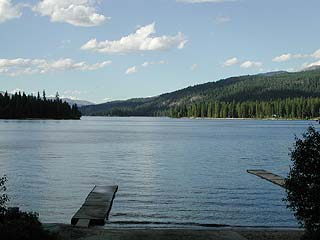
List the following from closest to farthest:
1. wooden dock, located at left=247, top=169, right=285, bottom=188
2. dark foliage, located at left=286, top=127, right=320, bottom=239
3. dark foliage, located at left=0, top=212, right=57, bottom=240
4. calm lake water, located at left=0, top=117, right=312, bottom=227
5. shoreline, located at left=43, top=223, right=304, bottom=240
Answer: dark foliage, located at left=286, top=127, right=320, bottom=239 < dark foliage, located at left=0, top=212, right=57, bottom=240 < shoreline, located at left=43, top=223, right=304, bottom=240 < calm lake water, located at left=0, top=117, right=312, bottom=227 < wooden dock, located at left=247, top=169, right=285, bottom=188

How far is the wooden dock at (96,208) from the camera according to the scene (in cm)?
2384

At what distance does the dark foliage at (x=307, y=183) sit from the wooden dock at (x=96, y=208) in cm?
1128

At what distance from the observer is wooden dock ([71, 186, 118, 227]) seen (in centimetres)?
Answer: 2384

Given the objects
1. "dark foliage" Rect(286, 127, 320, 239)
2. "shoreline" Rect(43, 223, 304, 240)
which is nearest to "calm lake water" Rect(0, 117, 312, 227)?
"shoreline" Rect(43, 223, 304, 240)

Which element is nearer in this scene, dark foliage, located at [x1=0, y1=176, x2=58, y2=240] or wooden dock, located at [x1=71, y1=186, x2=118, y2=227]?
dark foliage, located at [x1=0, y1=176, x2=58, y2=240]

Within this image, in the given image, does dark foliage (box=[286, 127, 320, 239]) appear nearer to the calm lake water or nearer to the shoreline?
the shoreline

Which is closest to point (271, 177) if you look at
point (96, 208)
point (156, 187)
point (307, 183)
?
point (156, 187)

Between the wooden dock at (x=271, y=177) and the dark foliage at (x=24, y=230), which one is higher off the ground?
the dark foliage at (x=24, y=230)

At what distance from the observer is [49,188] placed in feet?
121

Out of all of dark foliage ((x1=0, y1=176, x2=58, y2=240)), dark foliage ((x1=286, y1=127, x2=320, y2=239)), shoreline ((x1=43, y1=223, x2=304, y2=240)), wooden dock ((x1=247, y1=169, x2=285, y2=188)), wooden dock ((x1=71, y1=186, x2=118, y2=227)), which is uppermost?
dark foliage ((x1=286, y1=127, x2=320, y2=239))

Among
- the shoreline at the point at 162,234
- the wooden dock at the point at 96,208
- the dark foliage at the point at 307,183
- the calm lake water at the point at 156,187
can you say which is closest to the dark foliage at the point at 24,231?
the shoreline at the point at 162,234

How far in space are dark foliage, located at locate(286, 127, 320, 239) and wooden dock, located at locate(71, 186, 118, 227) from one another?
11.3 m

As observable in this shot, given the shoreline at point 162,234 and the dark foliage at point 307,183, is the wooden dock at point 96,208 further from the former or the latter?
the dark foliage at point 307,183

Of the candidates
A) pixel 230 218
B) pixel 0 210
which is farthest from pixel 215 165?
pixel 0 210
